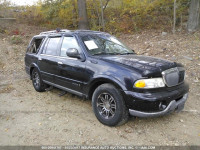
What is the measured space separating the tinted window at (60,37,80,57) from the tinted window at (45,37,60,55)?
0.31 meters

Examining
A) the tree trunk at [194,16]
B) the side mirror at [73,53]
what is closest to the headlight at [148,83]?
the side mirror at [73,53]

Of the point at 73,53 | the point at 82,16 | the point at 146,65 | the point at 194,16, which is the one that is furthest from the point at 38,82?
the point at 194,16

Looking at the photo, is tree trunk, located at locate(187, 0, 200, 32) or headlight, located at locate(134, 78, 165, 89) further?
tree trunk, located at locate(187, 0, 200, 32)

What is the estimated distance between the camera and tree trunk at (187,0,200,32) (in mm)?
8688

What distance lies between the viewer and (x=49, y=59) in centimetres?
455

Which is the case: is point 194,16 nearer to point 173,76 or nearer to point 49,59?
point 173,76

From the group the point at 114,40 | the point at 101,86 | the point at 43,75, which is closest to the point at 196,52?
the point at 114,40

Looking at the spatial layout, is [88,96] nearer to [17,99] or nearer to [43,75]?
[43,75]

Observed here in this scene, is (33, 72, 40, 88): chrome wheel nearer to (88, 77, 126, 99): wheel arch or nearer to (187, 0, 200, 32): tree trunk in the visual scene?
(88, 77, 126, 99): wheel arch

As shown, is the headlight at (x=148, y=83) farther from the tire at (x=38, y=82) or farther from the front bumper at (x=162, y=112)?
the tire at (x=38, y=82)

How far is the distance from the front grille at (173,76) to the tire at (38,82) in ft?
11.9

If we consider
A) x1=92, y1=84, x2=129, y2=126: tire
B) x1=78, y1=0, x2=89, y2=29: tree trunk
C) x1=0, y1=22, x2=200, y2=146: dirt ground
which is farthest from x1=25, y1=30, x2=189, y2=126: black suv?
x1=78, y1=0, x2=89, y2=29: tree trunk

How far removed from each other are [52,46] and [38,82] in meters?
1.39

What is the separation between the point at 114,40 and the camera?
448cm
